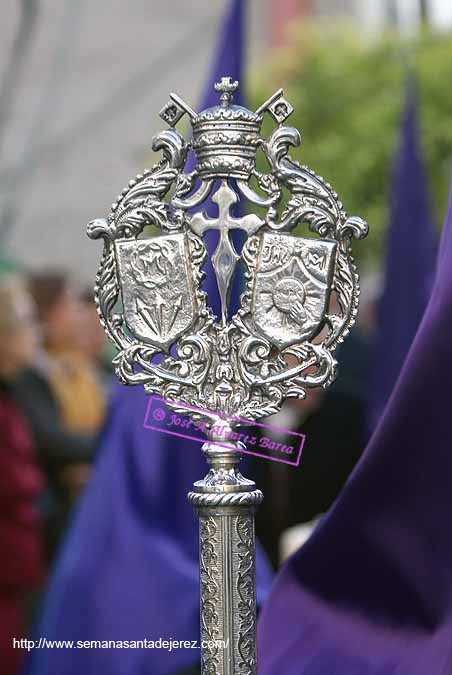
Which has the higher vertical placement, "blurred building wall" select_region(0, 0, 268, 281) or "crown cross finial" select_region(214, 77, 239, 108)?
"blurred building wall" select_region(0, 0, 268, 281)

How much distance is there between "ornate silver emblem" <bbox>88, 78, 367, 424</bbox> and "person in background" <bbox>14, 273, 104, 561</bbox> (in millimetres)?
3270

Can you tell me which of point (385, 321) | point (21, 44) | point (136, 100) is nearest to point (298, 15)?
point (136, 100)

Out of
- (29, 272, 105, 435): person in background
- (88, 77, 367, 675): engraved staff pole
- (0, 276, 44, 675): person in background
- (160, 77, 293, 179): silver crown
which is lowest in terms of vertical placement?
(0, 276, 44, 675): person in background

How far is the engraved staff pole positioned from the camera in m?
1.43

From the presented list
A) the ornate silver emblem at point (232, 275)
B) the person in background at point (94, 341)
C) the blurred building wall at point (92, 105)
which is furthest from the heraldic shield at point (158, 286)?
the blurred building wall at point (92, 105)

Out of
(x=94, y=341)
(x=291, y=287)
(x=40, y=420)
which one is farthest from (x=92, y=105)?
(x=291, y=287)

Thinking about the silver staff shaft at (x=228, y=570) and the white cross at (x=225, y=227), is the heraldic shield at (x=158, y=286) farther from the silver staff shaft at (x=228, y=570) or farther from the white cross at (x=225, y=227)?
the silver staff shaft at (x=228, y=570)

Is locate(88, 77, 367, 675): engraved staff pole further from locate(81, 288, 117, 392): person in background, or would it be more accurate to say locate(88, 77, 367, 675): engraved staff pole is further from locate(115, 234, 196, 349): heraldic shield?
locate(81, 288, 117, 392): person in background

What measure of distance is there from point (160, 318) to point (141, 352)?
0.15 ft

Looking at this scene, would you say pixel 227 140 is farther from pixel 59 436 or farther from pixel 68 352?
pixel 68 352

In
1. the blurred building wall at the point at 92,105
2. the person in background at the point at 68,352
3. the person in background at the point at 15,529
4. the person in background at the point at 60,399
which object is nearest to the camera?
the person in background at the point at 15,529

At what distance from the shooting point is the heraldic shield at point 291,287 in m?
1.43

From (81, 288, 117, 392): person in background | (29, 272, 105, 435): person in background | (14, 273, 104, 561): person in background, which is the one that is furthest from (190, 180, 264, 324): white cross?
(29, 272, 105, 435): person in background

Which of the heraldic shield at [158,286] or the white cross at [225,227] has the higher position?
the white cross at [225,227]
